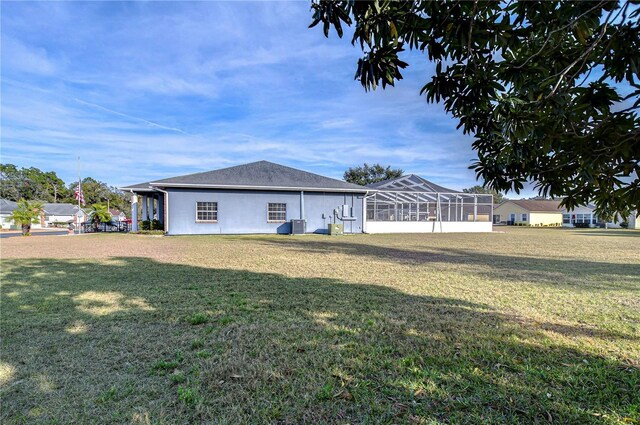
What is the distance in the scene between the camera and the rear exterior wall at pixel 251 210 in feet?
65.7

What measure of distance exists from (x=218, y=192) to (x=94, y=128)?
844 inches

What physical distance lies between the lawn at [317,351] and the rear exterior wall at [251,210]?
1371 cm

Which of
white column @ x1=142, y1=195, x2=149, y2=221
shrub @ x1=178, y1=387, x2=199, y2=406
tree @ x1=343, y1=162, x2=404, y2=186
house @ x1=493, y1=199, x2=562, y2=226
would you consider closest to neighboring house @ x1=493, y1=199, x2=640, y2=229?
house @ x1=493, y1=199, x2=562, y2=226

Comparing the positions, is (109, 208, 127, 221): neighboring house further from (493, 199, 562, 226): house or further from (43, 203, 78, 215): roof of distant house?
(493, 199, 562, 226): house

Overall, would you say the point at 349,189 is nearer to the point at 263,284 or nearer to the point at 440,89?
the point at 263,284

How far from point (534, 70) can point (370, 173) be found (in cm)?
4909

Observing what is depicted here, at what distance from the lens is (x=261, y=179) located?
2227cm

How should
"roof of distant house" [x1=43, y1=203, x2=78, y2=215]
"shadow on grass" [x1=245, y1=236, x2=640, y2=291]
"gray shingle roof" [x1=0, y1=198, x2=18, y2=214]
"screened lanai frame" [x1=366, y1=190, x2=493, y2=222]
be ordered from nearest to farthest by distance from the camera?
1. "shadow on grass" [x1=245, y1=236, x2=640, y2=291]
2. "screened lanai frame" [x1=366, y1=190, x2=493, y2=222]
3. "gray shingle roof" [x1=0, y1=198, x2=18, y2=214]
4. "roof of distant house" [x1=43, y1=203, x2=78, y2=215]

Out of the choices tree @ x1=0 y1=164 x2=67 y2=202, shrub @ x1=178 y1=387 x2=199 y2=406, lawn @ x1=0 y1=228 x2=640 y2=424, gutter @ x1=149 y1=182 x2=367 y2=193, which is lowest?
lawn @ x1=0 y1=228 x2=640 y2=424

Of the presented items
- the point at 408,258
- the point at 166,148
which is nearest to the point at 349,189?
the point at 408,258

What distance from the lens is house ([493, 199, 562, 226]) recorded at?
5006 centimetres

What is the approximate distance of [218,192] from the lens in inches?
818

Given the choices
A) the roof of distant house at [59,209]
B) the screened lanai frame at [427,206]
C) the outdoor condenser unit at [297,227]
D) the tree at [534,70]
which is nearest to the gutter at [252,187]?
the outdoor condenser unit at [297,227]

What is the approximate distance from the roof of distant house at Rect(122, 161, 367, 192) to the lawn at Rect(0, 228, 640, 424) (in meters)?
14.1
